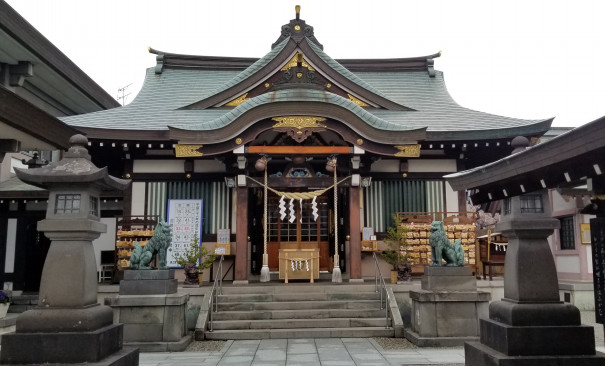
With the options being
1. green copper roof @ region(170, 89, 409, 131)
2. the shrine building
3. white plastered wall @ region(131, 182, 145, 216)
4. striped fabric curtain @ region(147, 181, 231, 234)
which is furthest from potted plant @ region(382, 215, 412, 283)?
white plastered wall @ region(131, 182, 145, 216)

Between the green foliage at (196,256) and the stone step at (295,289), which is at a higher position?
the green foliage at (196,256)

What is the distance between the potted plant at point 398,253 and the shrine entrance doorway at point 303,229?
2.05 metres

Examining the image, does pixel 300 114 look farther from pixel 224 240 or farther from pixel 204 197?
pixel 224 240

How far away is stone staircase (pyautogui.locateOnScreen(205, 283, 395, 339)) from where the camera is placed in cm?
1000

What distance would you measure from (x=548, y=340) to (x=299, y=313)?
594 cm

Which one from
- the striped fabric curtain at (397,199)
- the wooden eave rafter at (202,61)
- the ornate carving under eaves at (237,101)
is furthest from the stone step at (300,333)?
the wooden eave rafter at (202,61)

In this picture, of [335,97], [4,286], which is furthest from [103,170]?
[4,286]

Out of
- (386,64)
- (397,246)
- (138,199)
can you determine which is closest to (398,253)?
(397,246)

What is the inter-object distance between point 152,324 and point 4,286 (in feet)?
24.7

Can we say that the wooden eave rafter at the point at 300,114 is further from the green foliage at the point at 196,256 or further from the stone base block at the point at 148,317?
the stone base block at the point at 148,317

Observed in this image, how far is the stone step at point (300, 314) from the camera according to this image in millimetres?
10492

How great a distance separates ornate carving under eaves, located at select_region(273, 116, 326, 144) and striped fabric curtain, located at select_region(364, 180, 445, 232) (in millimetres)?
2912

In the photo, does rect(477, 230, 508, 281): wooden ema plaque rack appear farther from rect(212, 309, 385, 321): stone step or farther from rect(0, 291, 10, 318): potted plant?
rect(0, 291, 10, 318): potted plant

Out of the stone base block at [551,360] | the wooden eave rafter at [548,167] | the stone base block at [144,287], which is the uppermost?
the wooden eave rafter at [548,167]
